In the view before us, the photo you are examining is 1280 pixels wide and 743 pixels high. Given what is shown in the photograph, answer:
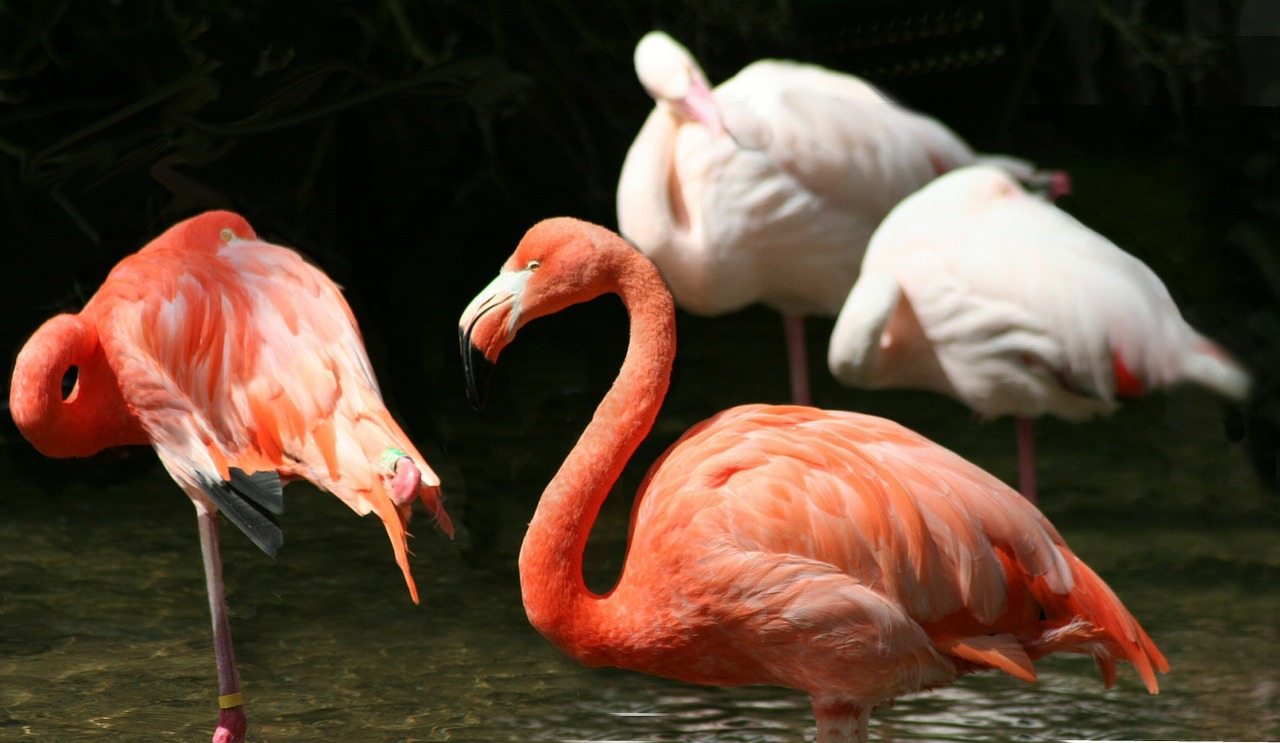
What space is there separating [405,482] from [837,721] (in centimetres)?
72

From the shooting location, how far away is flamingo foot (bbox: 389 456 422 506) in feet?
7.12

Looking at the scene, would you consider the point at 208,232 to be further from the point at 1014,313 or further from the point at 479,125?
the point at 479,125

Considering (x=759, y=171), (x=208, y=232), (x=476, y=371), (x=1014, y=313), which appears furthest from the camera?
(x=759, y=171)

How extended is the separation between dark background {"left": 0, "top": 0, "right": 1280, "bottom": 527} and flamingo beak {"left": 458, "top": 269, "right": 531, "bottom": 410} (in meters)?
2.24

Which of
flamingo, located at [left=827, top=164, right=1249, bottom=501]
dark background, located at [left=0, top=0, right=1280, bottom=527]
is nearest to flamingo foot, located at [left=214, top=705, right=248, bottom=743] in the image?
flamingo, located at [left=827, top=164, right=1249, bottom=501]

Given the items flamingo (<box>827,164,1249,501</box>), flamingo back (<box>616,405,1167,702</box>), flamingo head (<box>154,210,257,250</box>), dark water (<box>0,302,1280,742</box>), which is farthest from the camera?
flamingo (<box>827,164,1249,501</box>)

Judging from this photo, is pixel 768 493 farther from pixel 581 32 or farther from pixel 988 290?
pixel 581 32

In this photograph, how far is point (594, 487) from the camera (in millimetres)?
2068

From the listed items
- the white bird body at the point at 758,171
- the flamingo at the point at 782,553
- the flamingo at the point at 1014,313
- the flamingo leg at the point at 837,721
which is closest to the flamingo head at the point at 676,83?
the white bird body at the point at 758,171

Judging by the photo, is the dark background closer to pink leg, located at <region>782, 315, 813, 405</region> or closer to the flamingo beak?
pink leg, located at <region>782, 315, 813, 405</region>

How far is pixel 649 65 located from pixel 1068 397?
4.18ft

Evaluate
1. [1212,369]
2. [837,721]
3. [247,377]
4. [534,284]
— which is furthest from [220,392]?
[1212,369]

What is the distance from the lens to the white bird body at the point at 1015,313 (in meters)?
2.97

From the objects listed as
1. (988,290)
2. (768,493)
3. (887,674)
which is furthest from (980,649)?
(988,290)
